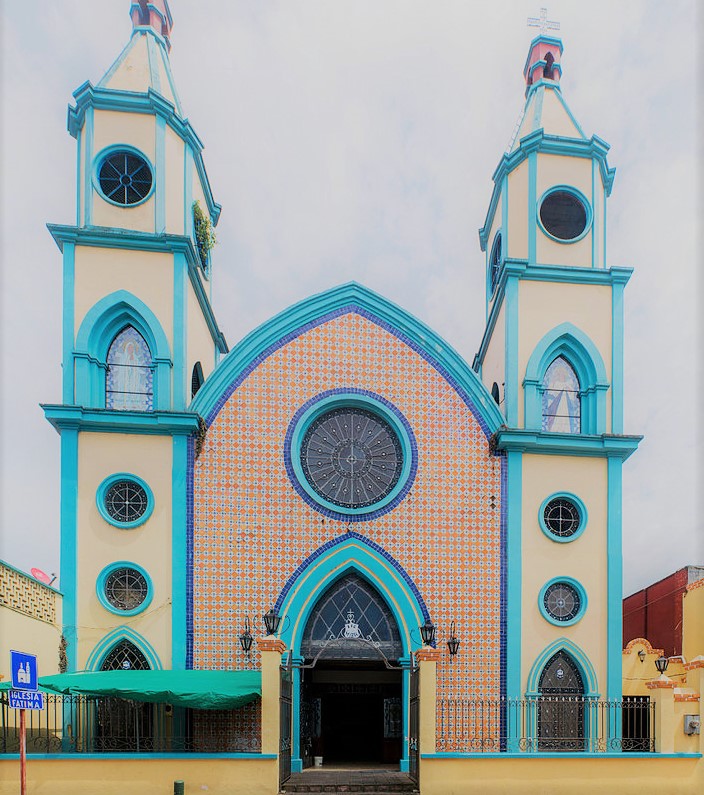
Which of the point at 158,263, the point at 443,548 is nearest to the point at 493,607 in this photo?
the point at 443,548

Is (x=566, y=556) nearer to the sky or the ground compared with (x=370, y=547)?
nearer to the ground

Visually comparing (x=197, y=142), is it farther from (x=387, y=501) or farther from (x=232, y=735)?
(x=232, y=735)

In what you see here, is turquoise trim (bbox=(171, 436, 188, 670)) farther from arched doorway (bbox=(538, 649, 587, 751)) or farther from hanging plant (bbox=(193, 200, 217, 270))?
arched doorway (bbox=(538, 649, 587, 751))

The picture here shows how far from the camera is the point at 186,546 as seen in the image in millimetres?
15719

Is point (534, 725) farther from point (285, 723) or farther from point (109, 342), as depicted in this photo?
point (109, 342)

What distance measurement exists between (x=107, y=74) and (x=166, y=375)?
8.05m

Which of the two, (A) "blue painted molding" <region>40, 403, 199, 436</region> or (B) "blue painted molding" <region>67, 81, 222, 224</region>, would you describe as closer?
(A) "blue painted molding" <region>40, 403, 199, 436</region>

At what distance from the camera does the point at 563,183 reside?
60.3ft

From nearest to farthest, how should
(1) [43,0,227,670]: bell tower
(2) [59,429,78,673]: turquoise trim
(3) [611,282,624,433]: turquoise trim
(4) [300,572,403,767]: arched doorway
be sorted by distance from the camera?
1. (2) [59,429,78,673]: turquoise trim
2. (1) [43,0,227,670]: bell tower
3. (4) [300,572,403,767]: arched doorway
4. (3) [611,282,624,433]: turquoise trim

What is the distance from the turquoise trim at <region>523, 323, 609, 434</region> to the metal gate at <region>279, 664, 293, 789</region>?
8.14 m

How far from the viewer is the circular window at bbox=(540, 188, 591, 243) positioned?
18.6 m

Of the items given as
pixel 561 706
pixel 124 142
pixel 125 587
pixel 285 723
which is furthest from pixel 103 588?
pixel 561 706

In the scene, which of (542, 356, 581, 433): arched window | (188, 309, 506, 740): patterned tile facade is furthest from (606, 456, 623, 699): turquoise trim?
(188, 309, 506, 740): patterned tile facade

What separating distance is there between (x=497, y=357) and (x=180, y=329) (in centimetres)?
833
